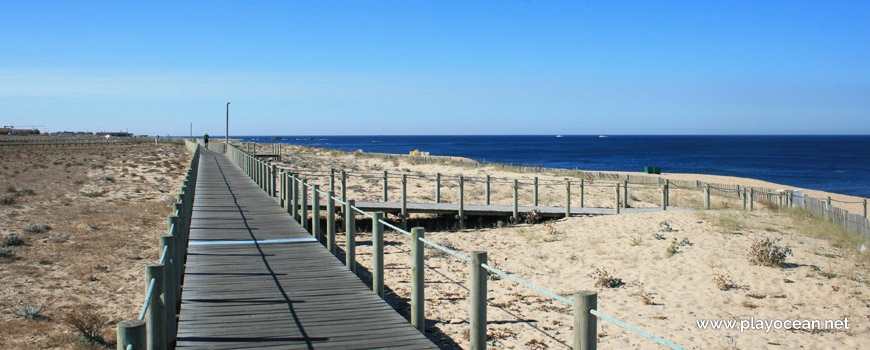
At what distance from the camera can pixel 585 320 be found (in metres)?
3.73

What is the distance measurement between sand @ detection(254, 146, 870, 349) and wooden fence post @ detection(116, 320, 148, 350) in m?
4.40

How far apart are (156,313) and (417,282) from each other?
2.46 meters

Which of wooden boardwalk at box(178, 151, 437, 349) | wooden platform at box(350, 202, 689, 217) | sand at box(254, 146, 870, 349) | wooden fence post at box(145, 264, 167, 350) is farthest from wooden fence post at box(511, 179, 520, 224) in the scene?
wooden fence post at box(145, 264, 167, 350)

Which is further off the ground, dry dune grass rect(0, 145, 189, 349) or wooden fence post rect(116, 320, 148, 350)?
wooden fence post rect(116, 320, 148, 350)

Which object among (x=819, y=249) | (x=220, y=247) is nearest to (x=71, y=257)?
(x=220, y=247)

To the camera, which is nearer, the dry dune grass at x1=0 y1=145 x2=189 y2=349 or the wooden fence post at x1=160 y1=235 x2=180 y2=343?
the wooden fence post at x1=160 y1=235 x2=180 y2=343

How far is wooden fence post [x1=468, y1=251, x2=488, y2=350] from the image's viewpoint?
16.9ft

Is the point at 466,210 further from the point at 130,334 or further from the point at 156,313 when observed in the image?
the point at 130,334

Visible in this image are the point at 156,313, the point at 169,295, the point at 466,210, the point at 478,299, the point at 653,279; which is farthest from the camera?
the point at 466,210

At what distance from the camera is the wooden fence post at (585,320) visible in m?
3.67

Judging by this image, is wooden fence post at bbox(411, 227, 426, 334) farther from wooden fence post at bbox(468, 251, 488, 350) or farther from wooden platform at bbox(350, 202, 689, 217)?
wooden platform at bbox(350, 202, 689, 217)

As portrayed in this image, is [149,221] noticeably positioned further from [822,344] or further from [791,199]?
[791,199]

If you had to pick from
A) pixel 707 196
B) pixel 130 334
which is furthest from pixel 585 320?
pixel 707 196

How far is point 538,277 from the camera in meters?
11.5
